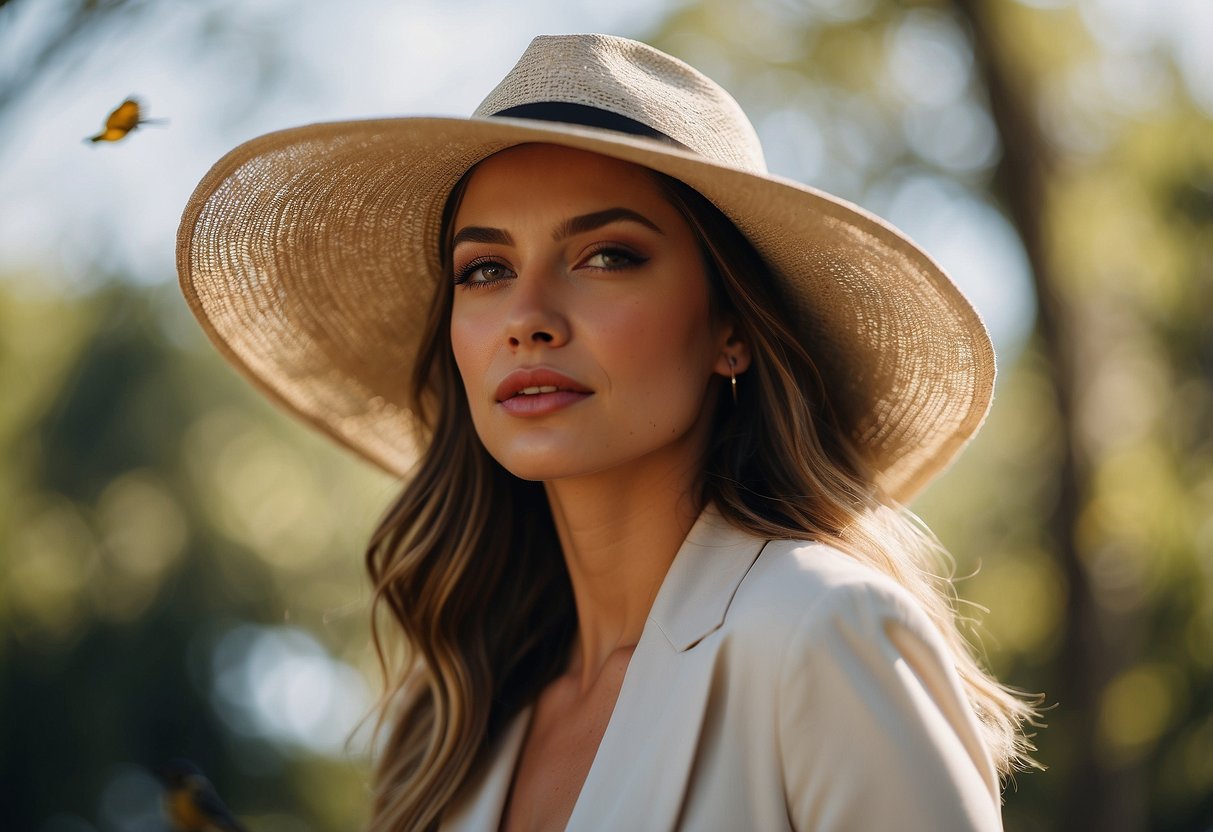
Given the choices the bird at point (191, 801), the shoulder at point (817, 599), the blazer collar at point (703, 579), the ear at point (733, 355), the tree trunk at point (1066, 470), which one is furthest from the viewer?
the tree trunk at point (1066, 470)

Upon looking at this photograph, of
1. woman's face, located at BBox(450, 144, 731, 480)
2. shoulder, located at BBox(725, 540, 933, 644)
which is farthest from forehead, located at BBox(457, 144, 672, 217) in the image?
shoulder, located at BBox(725, 540, 933, 644)

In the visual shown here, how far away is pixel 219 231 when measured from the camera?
2828mm

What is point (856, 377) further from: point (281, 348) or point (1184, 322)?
point (1184, 322)

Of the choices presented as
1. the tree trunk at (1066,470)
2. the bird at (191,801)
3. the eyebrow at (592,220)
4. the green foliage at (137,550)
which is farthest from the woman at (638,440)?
the green foliage at (137,550)

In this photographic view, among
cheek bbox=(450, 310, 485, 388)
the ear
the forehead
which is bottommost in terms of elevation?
cheek bbox=(450, 310, 485, 388)

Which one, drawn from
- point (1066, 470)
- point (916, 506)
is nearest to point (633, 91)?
point (1066, 470)

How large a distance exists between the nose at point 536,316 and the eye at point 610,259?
82 millimetres

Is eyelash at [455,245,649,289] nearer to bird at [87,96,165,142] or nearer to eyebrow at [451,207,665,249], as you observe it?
eyebrow at [451,207,665,249]

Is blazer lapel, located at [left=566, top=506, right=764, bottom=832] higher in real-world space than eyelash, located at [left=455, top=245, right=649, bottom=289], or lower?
lower

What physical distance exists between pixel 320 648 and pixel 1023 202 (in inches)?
386

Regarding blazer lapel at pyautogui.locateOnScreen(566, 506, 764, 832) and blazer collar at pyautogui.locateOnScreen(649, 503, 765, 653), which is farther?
blazer collar at pyautogui.locateOnScreen(649, 503, 765, 653)

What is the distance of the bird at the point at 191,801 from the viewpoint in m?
2.75

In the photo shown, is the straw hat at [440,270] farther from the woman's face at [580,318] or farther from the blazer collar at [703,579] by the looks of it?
the blazer collar at [703,579]

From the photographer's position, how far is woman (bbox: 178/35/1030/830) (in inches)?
76.9
